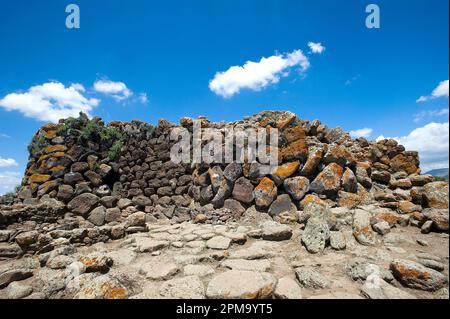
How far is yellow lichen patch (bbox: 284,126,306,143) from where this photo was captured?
21.7 feet

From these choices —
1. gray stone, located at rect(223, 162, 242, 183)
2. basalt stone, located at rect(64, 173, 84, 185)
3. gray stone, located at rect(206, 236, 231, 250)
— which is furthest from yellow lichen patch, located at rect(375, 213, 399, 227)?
basalt stone, located at rect(64, 173, 84, 185)

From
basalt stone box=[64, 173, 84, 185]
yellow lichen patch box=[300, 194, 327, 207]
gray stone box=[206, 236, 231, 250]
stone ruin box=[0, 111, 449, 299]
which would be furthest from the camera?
basalt stone box=[64, 173, 84, 185]

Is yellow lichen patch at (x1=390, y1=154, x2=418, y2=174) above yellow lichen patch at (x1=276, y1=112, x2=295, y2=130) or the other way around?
the other way around

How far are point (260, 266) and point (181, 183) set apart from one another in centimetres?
609

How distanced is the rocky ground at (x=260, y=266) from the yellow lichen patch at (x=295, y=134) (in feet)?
7.31

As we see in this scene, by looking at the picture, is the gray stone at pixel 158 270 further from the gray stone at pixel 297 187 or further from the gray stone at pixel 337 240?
the gray stone at pixel 297 187

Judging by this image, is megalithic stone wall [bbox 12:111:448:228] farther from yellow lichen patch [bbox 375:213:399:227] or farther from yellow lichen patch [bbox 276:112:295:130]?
yellow lichen patch [bbox 375:213:399:227]

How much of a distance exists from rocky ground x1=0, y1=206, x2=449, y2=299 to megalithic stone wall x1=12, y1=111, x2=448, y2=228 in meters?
0.96

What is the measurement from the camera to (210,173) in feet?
24.5

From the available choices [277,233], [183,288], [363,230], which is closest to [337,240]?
[363,230]

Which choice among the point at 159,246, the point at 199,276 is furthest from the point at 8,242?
the point at 199,276

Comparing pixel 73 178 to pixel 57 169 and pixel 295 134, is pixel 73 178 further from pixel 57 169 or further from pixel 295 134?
pixel 295 134
